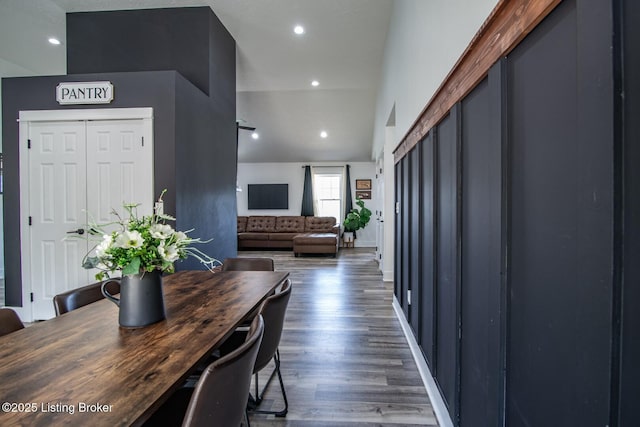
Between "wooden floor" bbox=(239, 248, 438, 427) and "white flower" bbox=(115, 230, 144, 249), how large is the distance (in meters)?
1.28

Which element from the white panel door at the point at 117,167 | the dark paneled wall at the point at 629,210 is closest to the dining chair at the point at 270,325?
the dark paneled wall at the point at 629,210

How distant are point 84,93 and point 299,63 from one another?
3.13 metres

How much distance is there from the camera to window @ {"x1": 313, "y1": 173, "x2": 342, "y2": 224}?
31.1 feet

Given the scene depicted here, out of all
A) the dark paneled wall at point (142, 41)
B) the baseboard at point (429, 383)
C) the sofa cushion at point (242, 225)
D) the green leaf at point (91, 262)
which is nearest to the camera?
the green leaf at point (91, 262)

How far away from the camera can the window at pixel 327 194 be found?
31.1 ft

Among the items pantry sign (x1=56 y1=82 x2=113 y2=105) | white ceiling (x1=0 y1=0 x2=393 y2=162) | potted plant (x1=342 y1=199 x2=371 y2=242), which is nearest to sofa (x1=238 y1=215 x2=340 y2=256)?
potted plant (x1=342 y1=199 x2=371 y2=242)

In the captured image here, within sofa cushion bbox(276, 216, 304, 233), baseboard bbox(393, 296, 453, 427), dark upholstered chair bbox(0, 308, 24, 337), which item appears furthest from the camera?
sofa cushion bbox(276, 216, 304, 233)

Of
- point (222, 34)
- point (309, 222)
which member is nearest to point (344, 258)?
point (309, 222)

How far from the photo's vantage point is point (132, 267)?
114 centimetres

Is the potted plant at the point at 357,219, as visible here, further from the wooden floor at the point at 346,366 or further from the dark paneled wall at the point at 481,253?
the dark paneled wall at the point at 481,253

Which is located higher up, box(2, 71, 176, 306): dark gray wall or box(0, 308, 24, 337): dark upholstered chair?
box(2, 71, 176, 306): dark gray wall

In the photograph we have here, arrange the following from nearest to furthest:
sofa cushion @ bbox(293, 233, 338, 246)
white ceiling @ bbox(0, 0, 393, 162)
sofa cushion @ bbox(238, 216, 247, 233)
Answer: white ceiling @ bbox(0, 0, 393, 162)
sofa cushion @ bbox(293, 233, 338, 246)
sofa cushion @ bbox(238, 216, 247, 233)

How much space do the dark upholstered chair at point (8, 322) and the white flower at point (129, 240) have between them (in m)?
0.63

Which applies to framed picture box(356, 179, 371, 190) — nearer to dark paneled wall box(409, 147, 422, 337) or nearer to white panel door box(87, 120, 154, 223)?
dark paneled wall box(409, 147, 422, 337)
